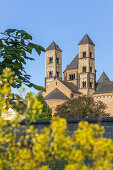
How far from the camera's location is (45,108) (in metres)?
57.6

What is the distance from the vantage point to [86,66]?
323ft

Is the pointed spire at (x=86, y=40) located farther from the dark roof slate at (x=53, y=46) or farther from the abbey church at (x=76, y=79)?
the dark roof slate at (x=53, y=46)

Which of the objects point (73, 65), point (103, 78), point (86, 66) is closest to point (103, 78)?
point (103, 78)

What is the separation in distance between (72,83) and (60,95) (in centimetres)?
1390

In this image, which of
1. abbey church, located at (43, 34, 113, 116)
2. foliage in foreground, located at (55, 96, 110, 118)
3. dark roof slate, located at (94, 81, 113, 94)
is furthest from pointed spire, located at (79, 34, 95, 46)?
foliage in foreground, located at (55, 96, 110, 118)

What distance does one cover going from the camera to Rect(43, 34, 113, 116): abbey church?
90.2 m

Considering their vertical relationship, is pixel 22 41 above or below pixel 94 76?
below

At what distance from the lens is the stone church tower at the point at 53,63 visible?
342 ft

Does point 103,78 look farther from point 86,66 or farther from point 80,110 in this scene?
point 80,110

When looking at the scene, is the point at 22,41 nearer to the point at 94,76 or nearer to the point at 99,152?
the point at 99,152

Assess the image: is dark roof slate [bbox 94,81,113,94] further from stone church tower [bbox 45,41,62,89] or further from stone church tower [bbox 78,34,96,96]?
stone church tower [bbox 45,41,62,89]

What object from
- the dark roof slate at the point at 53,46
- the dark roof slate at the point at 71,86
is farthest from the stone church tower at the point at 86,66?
the dark roof slate at the point at 53,46

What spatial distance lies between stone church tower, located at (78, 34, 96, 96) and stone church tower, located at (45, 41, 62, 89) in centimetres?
931

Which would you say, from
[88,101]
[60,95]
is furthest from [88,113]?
[60,95]
